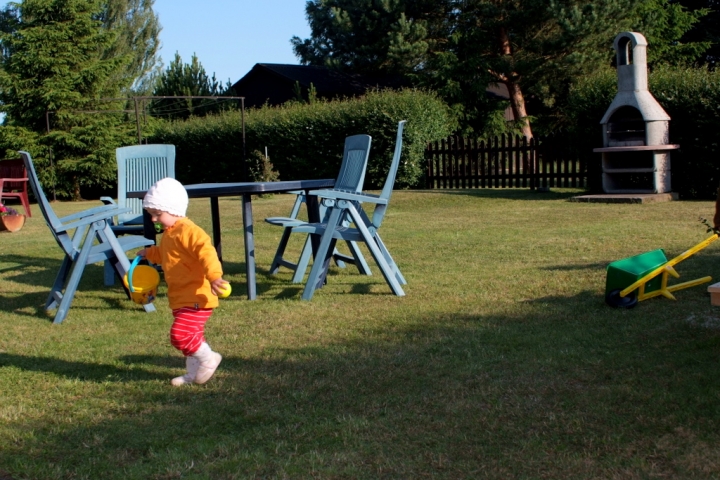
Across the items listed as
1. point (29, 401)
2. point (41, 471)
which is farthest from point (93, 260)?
point (41, 471)

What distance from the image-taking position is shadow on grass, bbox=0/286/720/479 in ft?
9.21

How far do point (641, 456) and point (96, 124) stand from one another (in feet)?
82.0

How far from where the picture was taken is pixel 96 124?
25.2 meters

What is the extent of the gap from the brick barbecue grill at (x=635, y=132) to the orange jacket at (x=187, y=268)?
1140 centimetres

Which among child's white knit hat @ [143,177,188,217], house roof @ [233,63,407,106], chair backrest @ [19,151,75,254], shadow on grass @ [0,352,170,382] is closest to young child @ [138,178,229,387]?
child's white knit hat @ [143,177,188,217]

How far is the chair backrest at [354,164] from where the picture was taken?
6.50m

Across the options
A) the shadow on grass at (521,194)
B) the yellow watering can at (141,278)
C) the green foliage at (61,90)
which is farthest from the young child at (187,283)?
the green foliage at (61,90)

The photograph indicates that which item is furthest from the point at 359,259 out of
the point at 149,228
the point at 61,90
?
the point at 61,90

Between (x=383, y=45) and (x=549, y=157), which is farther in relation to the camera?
(x=383, y=45)

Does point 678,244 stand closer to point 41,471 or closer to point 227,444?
point 227,444

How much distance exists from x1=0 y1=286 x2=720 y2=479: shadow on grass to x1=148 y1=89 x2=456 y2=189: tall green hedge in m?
15.2

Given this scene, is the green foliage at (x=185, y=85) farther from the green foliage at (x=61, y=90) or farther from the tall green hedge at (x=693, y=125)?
the tall green hedge at (x=693, y=125)

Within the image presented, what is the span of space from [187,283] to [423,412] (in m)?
1.39

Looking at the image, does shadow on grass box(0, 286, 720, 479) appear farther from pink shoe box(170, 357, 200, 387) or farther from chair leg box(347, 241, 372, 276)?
chair leg box(347, 241, 372, 276)
